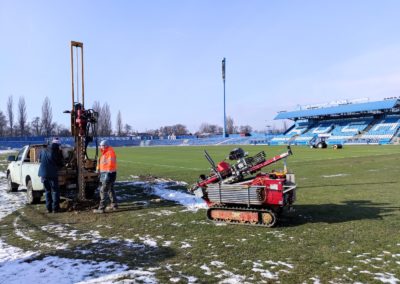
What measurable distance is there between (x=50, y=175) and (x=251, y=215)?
218 inches

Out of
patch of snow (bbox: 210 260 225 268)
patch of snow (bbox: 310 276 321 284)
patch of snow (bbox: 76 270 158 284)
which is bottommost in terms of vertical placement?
patch of snow (bbox: 76 270 158 284)

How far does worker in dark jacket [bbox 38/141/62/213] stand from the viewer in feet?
33.2

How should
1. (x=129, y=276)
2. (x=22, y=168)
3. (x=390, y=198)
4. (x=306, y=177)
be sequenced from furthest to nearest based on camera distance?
(x=306, y=177) → (x=22, y=168) → (x=390, y=198) → (x=129, y=276)

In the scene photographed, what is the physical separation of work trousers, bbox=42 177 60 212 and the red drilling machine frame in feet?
12.9

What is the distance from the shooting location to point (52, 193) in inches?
405

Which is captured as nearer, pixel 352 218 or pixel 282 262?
pixel 282 262

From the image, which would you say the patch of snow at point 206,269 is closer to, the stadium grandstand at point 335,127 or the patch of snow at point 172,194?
the patch of snow at point 172,194

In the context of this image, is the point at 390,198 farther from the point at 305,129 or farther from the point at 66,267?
the point at 305,129

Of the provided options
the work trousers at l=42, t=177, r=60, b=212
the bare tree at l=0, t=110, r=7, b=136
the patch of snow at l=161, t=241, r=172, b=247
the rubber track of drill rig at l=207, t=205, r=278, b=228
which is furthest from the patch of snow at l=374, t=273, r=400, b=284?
the bare tree at l=0, t=110, r=7, b=136

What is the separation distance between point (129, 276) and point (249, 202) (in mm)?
3535

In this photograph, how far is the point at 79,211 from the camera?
1015cm

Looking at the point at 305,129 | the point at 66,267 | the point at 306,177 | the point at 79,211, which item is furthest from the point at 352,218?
the point at 305,129

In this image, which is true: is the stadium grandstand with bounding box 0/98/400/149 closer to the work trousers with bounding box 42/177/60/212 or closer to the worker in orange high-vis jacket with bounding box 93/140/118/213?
the worker in orange high-vis jacket with bounding box 93/140/118/213

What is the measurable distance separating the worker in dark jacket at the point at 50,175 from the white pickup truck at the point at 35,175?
0.68 metres
